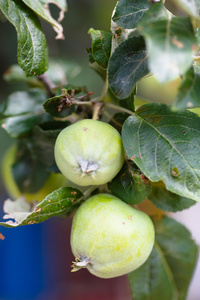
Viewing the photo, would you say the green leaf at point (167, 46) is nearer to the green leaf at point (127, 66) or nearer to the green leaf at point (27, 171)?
the green leaf at point (127, 66)

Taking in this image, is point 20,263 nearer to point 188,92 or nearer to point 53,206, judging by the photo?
point 53,206

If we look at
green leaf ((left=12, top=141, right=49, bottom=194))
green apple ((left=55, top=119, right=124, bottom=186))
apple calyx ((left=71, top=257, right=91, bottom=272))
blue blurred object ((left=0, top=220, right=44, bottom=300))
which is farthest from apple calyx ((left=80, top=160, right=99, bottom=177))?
blue blurred object ((left=0, top=220, right=44, bottom=300))

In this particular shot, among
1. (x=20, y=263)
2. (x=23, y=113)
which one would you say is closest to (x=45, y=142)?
(x=23, y=113)

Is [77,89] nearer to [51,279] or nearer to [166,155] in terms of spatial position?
[166,155]

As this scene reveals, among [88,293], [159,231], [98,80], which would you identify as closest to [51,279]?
[88,293]

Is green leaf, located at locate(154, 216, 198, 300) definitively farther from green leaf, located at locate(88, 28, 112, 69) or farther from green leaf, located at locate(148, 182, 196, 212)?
green leaf, located at locate(88, 28, 112, 69)
